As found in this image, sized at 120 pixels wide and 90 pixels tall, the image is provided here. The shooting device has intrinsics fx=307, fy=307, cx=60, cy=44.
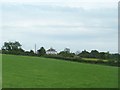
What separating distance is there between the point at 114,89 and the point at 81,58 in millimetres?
35225

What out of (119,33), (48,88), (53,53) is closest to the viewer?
(48,88)

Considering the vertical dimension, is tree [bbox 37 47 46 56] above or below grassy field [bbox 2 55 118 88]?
above

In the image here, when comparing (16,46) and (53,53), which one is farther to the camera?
(16,46)

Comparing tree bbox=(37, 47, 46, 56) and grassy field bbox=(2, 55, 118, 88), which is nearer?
grassy field bbox=(2, 55, 118, 88)

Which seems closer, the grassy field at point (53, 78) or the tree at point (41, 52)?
the grassy field at point (53, 78)

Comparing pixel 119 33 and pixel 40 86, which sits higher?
pixel 119 33

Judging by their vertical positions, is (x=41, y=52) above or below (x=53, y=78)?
above

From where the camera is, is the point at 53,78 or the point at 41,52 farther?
the point at 41,52

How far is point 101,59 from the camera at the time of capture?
47594 millimetres

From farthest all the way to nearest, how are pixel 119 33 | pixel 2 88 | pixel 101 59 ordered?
pixel 101 59 → pixel 119 33 → pixel 2 88

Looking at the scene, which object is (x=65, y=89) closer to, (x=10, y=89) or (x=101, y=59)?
(x=10, y=89)

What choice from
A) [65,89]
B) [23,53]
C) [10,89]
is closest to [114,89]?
[65,89]

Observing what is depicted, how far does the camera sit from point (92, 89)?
13992mm

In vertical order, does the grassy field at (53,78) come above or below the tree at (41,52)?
below
